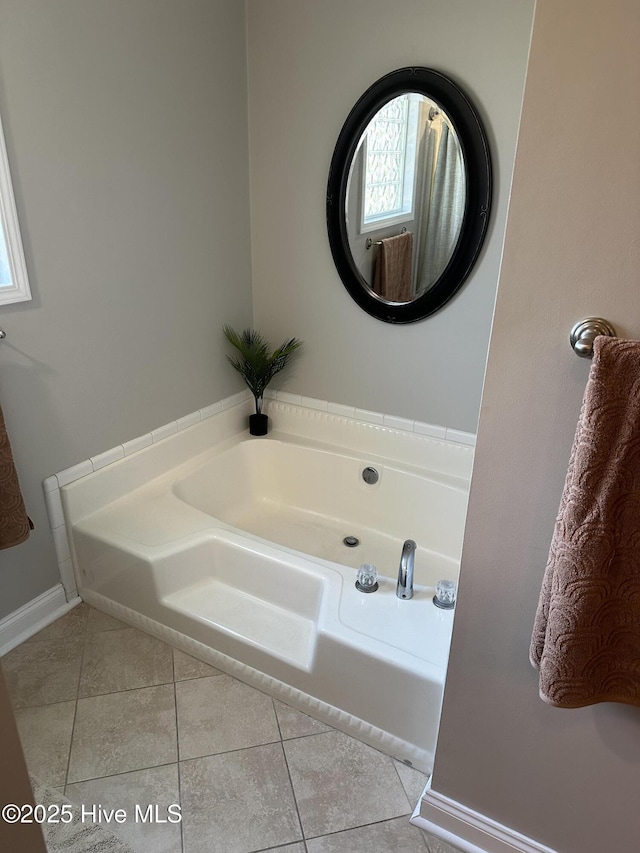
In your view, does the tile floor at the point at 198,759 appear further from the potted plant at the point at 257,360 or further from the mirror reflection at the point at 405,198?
the mirror reflection at the point at 405,198

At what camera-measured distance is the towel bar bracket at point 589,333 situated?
0.97 metres

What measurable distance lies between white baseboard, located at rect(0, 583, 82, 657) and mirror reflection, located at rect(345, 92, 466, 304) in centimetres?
171

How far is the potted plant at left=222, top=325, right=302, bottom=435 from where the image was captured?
2730 millimetres

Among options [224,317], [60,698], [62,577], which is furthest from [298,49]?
[60,698]

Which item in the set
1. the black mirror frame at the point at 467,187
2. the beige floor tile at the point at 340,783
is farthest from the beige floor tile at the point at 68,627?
the black mirror frame at the point at 467,187

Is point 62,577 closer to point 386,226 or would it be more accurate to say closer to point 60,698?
point 60,698

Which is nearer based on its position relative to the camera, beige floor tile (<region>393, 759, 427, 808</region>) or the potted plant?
beige floor tile (<region>393, 759, 427, 808</region>)

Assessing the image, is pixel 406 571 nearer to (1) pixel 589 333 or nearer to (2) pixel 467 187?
(1) pixel 589 333

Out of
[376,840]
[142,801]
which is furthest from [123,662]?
[376,840]

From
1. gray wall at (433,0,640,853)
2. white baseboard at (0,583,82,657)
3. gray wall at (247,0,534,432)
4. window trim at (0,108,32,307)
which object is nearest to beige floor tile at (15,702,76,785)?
Result: white baseboard at (0,583,82,657)

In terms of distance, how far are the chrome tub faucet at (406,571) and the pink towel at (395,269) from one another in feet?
3.58

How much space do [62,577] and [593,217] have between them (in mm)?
2082

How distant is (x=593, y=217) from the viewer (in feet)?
3.10

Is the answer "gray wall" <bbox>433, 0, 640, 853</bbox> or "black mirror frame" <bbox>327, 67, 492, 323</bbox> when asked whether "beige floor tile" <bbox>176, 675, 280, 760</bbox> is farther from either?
"black mirror frame" <bbox>327, 67, 492, 323</bbox>
